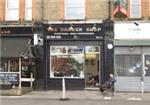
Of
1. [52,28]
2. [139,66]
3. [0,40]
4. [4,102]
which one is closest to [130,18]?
[139,66]

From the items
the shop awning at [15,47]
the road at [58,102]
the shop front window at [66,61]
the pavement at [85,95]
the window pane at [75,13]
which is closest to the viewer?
the road at [58,102]

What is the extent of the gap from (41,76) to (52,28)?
2.98m

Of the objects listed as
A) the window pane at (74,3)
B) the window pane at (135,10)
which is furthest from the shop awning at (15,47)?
the window pane at (135,10)

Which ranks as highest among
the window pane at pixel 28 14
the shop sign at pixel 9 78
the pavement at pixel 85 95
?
the window pane at pixel 28 14

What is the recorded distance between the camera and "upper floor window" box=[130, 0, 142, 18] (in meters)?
25.8

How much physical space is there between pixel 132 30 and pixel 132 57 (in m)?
1.60

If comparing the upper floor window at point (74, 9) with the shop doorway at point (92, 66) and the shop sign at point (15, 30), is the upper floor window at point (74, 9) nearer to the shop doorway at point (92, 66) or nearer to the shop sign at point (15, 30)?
the shop doorway at point (92, 66)


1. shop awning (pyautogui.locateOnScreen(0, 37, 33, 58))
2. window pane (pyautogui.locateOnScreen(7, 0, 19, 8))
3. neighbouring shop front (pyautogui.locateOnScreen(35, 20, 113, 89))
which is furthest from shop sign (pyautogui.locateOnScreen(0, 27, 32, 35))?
window pane (pyautogui.locateOnScreen(7, 0, 19, 8))

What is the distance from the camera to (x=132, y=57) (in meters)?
25.6

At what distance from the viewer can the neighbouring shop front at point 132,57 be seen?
25203mm

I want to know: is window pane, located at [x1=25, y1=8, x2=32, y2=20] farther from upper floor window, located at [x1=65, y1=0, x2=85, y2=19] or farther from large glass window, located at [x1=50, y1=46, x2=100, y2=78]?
large glass window, located at [x1=50, y1=46, x2=100, y2=78]

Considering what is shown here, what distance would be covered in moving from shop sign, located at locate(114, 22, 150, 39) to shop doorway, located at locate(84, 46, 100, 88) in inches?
64.1

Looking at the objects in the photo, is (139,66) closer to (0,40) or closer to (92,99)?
(92,99)

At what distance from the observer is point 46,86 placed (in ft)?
85.8
